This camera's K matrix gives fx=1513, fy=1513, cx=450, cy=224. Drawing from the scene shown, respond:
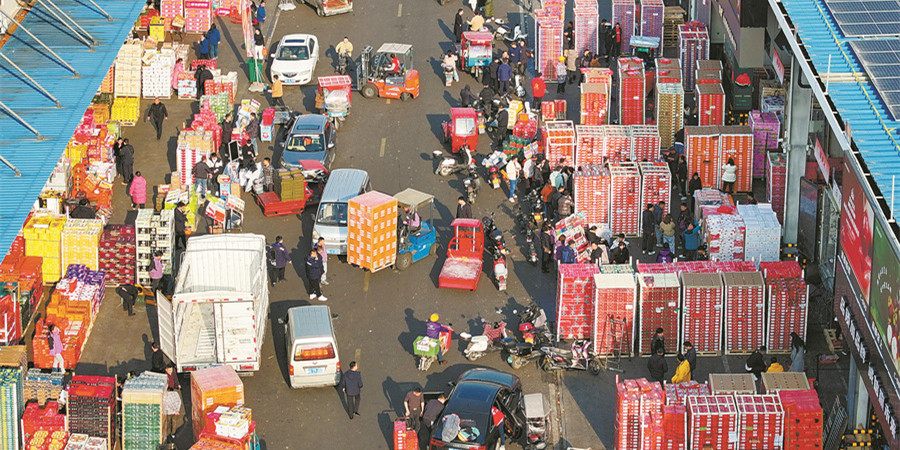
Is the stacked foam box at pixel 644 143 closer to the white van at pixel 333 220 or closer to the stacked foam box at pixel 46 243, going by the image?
the white van at pixel 333 220

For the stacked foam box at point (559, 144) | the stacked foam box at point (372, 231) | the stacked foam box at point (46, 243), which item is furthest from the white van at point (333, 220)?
the stacked foam box at point (46, 243)

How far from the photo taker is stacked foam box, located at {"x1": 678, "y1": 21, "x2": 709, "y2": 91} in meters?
59.5

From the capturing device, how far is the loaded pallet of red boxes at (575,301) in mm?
42469

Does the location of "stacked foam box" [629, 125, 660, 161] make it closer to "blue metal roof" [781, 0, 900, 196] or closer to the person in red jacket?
the person in red jacket

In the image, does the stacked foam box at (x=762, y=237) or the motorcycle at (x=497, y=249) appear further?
the motorcycle at (x=497, y=249)

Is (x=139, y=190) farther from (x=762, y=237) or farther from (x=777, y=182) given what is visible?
(x=777, y=182)

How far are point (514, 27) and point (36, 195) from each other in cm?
2966

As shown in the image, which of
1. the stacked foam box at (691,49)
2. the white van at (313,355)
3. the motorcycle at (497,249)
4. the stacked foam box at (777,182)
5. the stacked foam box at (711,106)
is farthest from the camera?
the stacked foam box at (691,49)

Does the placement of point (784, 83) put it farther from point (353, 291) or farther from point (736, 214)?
point (353, 291)

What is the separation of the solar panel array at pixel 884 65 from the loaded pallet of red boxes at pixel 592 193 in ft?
34.2

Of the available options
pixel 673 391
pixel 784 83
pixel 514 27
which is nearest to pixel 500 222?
pixel 784 83

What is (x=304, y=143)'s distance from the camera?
5322cm

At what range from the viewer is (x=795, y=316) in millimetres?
41875

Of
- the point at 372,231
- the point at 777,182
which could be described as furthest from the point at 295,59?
the point at 777,182
